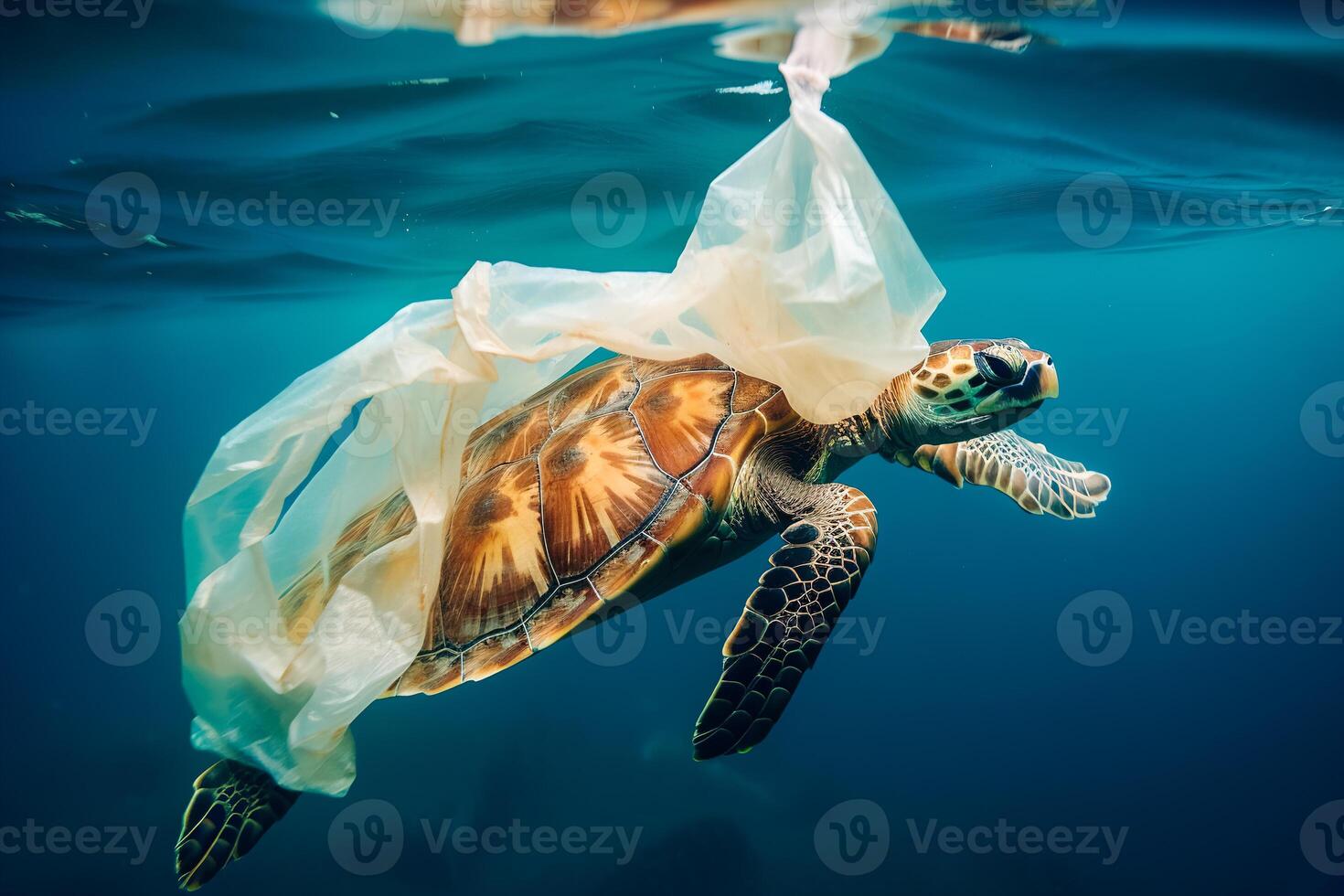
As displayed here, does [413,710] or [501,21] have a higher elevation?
[501,21]

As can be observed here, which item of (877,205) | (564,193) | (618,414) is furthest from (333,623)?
(564,193)

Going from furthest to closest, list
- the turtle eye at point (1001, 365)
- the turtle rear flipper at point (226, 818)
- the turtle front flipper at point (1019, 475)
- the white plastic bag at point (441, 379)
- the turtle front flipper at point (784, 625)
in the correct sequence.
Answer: the turtle front flipper at point (1019, 475)
the turtle eye at point (1001, 365)
the turtle rear flipper at point (226, 818)
the white plastic bag at point (441, 379)
the turtle front flipper at point (784, 625)

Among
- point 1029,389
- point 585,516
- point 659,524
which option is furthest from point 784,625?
point 1029,389

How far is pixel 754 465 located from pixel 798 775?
305 inches

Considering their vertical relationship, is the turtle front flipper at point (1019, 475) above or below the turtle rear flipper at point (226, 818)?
above

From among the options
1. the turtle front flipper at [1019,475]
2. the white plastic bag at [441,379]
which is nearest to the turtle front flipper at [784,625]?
the white plastic bag at [441,379]

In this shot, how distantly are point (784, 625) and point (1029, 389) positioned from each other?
62.3 inches

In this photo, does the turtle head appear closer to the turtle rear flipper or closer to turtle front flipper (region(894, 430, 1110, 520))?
turtle front flipper (region(894, 430, 1110, 520))

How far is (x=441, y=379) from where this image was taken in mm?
2295

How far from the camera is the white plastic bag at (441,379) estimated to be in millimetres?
2270

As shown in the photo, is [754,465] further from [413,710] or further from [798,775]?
[413,710]

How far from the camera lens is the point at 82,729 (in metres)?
10.9

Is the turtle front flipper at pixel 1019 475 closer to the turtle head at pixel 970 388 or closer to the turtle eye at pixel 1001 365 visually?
the turtle head at pixel 970 388

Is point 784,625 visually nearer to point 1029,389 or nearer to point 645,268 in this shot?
point 1029,389
